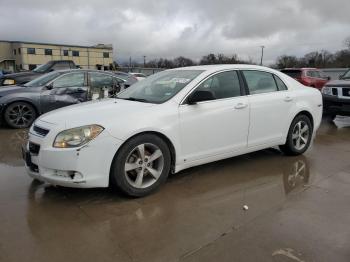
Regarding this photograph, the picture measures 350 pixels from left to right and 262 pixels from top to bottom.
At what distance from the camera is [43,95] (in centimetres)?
836

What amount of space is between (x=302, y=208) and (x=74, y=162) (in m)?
2.38

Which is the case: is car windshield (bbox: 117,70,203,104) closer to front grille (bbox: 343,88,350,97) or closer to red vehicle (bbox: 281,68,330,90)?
front grille (bbox: 343,88,350,97)

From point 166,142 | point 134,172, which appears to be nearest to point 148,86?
point 166,142

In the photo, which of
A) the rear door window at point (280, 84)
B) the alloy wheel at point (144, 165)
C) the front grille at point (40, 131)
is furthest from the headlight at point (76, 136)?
the rear door window at point (280, 84)

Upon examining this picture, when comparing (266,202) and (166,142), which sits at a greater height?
(166,142)

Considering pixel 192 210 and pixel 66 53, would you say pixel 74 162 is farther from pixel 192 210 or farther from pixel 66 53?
pixel 66 53

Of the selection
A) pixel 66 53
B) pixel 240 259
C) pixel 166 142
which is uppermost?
pixel 66 53

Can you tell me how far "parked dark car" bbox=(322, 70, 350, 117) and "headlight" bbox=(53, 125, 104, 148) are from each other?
7.19 meters

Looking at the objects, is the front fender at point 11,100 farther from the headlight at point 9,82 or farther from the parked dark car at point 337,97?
the parked dark car at point 337,97

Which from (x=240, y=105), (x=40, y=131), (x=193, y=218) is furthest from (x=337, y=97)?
(x=40, y=131)

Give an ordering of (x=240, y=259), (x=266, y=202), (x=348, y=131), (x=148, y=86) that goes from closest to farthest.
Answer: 1. (x=240, y=259)
2. (x=266, y=202)
3. (x=148, y=86)
4. (x=348, y=131)

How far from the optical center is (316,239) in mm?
3051

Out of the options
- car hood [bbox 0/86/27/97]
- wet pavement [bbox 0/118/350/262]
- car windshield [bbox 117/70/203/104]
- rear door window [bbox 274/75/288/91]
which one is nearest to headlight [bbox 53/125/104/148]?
wet pavement [bbox 0/118/350/262]

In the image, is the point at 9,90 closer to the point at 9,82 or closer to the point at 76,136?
the point at 9,82
